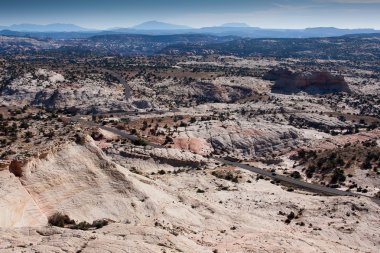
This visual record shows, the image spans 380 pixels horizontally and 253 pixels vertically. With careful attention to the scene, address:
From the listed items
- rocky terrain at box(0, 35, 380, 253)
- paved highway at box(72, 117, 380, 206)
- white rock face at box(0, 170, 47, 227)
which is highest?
white rock face at box(0, 170, 47, 227)

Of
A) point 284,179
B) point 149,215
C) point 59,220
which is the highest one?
point 59,220

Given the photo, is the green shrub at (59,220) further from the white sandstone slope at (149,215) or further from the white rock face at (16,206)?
the white sandstone slope at (149,215)

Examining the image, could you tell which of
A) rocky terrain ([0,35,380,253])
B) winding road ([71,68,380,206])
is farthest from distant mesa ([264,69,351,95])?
winding road ([71,68,380,206])

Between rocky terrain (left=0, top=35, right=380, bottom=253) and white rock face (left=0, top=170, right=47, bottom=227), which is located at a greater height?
white rock face (left=0, top=170, right=47, bottom=227)

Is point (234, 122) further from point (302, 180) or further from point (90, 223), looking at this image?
point (90, 223)

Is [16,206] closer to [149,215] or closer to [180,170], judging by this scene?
[149,215]

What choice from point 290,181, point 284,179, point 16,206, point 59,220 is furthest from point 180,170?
point 16,206

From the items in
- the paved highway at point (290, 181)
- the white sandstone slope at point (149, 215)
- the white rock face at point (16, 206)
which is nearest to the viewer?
the white sandstone slope at point (149, 215)

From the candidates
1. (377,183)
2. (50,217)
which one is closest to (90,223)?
(50,217)

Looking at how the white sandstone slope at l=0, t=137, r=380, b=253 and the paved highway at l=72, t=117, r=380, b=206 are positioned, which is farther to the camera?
the paved highway at l=72, t=117, r=380, b=206

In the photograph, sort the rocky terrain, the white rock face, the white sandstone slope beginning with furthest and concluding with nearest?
the rocky terrain, the white rock face, the white sandstone slope

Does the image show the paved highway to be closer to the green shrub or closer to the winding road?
the winding road

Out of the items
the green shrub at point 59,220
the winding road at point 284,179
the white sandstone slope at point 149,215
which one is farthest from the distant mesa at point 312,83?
the green shrub at point 59,220
